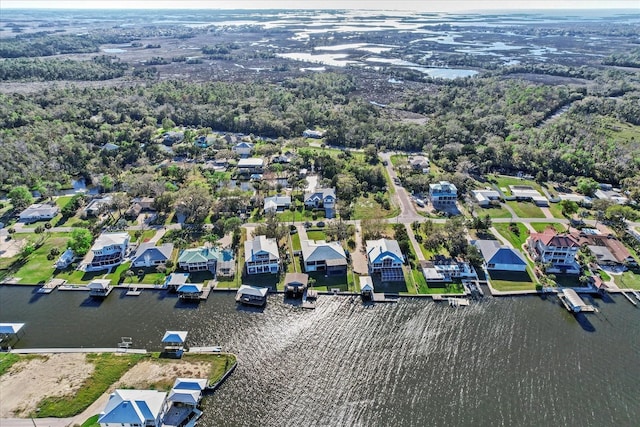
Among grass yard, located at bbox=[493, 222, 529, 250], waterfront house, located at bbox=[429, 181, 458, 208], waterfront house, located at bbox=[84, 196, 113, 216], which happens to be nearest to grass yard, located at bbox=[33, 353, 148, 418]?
waterfront house, located at bbox=[84, 196, 113, 216]

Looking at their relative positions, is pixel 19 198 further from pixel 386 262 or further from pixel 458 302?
pixel 458 302

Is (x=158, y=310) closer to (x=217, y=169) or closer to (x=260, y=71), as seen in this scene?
(x=217, y=169)

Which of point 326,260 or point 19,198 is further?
point 19,198

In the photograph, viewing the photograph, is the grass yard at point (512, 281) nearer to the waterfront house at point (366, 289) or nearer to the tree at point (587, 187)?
the waterfront house at point (366, 289)

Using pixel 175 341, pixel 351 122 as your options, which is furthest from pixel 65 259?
pixel 351 122

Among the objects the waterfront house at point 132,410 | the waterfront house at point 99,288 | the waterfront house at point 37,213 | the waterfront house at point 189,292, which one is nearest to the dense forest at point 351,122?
the waterfront house at point 37,213

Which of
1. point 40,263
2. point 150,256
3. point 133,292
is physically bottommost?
point 40,263

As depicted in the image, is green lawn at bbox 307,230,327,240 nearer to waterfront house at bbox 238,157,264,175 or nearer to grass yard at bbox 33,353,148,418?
waterfront house at bbox 238,157,264,175

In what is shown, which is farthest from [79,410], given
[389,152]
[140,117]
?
[140,117]
